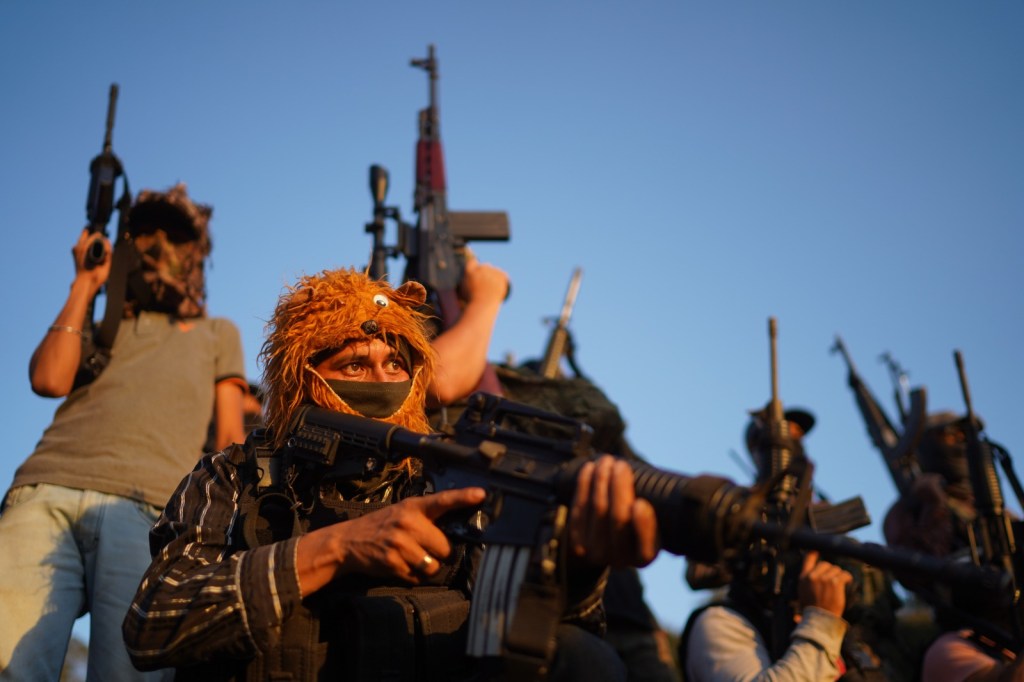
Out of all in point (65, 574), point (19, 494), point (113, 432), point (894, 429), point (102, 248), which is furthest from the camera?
point (894, 429)

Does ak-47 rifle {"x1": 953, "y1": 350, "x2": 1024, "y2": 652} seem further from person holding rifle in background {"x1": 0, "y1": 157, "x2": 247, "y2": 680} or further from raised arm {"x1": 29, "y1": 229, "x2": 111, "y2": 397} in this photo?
raised arm {"x1": 29, "y1": 229, "x2": 111, "y2": 397}

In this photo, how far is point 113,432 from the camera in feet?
15.2

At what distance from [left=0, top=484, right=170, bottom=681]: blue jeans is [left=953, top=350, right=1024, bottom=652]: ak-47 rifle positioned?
395cm

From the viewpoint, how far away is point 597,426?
678cm

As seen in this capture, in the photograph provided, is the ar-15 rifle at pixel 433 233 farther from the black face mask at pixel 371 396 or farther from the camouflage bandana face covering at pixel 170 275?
the black face mask at pixel 371 396

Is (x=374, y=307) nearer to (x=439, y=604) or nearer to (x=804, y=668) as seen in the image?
(x=439, y=604)

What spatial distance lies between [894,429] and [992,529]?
21.0ft

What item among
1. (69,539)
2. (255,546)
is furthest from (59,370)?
(255,546)

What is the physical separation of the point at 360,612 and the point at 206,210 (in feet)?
11.3

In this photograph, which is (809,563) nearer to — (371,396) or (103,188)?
Answer: (371,396)

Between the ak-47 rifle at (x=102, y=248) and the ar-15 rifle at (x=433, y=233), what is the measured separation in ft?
6.56

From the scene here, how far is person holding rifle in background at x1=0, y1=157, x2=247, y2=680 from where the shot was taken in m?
4.04

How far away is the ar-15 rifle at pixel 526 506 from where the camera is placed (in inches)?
101

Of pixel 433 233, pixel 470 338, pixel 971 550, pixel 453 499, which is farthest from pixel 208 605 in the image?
pixel 433 233
